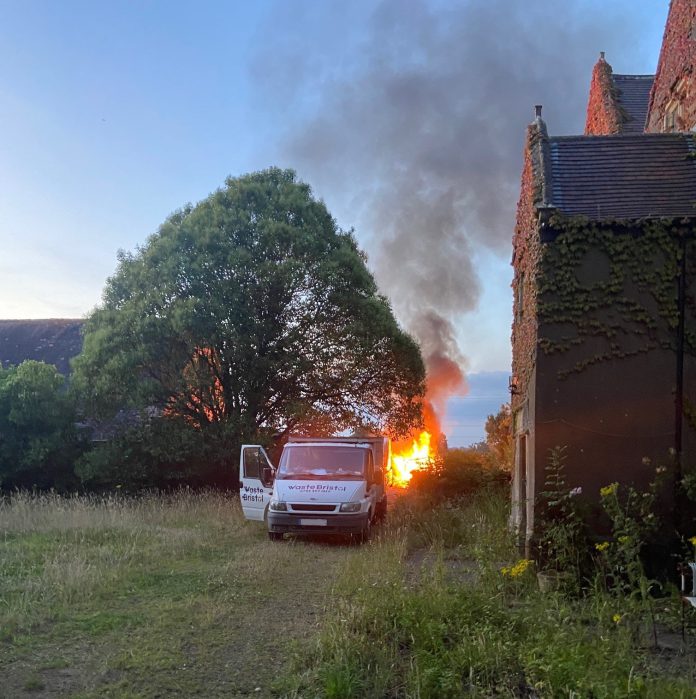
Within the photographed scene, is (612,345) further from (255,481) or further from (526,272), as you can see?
(255,481)

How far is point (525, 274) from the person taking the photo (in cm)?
1312

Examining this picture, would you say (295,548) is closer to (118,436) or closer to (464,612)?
(464,612)

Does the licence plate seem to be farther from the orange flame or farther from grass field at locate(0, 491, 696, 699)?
the orange flame

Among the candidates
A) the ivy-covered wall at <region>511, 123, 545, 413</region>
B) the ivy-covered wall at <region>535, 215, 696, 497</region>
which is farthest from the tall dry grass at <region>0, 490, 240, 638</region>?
the ivy-covered wall at <region>511, 123, 545, 413</region>

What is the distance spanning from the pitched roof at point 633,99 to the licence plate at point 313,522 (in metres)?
11.9

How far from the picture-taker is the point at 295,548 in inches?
540

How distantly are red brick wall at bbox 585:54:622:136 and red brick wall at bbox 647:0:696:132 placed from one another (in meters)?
2.03

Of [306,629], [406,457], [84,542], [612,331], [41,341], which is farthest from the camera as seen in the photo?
[41,341]

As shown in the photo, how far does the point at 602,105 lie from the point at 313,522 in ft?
44.3

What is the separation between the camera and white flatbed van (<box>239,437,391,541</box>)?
572 inches

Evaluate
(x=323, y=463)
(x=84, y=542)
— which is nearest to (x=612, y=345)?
(x=323, y=463)

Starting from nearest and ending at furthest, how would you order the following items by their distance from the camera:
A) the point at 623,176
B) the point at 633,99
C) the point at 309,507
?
the point at 623,176, the point at 309,507, the point at 633,99

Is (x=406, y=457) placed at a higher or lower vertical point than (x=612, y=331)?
lower

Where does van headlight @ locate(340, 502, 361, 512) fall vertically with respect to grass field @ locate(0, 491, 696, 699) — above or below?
above
